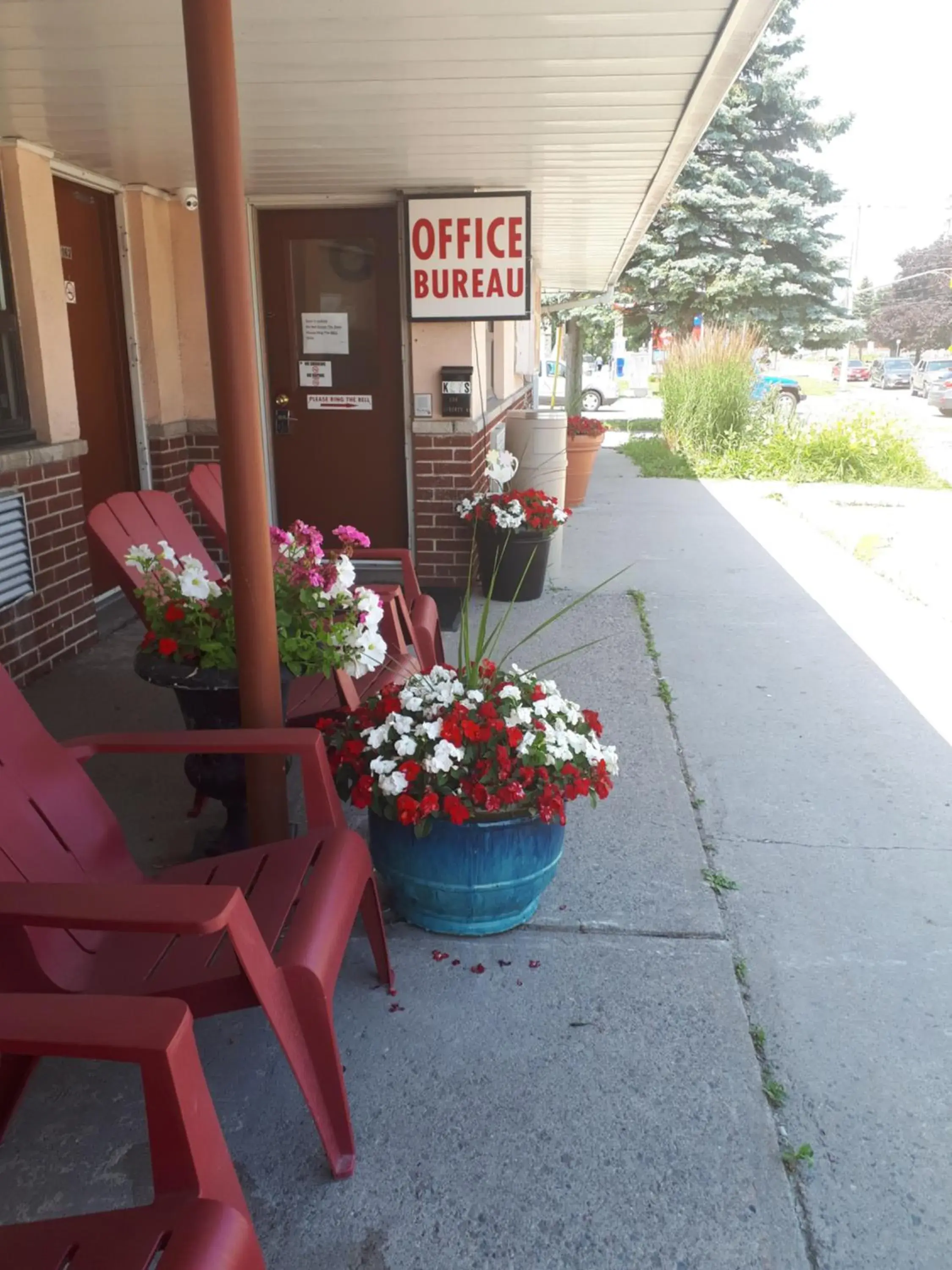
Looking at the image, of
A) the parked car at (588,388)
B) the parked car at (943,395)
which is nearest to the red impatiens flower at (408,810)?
the parked car at (588,388)

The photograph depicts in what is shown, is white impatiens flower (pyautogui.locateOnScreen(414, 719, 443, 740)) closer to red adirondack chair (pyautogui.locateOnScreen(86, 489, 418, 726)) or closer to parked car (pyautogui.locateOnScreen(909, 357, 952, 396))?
red adirondack chair (pyautogui.locateOnScreen(86, 489, 418, 726))

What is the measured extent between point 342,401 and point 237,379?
4.02m

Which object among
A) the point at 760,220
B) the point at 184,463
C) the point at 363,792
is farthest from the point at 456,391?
the point at 760,220

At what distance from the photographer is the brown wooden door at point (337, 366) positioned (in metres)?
5.94

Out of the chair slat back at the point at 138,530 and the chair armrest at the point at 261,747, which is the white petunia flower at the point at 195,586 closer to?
the chair slat back at the point at 138,530

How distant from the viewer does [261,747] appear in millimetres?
2297

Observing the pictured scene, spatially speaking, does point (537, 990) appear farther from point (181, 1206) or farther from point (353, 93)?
point (353, 93)

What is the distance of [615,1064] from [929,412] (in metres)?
27.7

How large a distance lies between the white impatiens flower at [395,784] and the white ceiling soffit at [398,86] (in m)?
2.14

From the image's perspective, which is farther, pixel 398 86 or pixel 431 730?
pixel 398 86

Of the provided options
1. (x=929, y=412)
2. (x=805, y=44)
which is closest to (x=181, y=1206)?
(x=805, y=44)

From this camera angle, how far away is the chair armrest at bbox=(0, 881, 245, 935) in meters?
1.59

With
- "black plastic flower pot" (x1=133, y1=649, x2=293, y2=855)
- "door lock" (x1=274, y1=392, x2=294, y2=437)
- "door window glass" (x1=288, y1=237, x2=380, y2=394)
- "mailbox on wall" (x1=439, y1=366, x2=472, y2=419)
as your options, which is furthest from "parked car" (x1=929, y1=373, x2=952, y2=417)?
"black plastic flower pot" (x1=133, y1=649, x2=293, y2=855)

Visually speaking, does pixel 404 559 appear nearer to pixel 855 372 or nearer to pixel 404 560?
pixel 404 560
